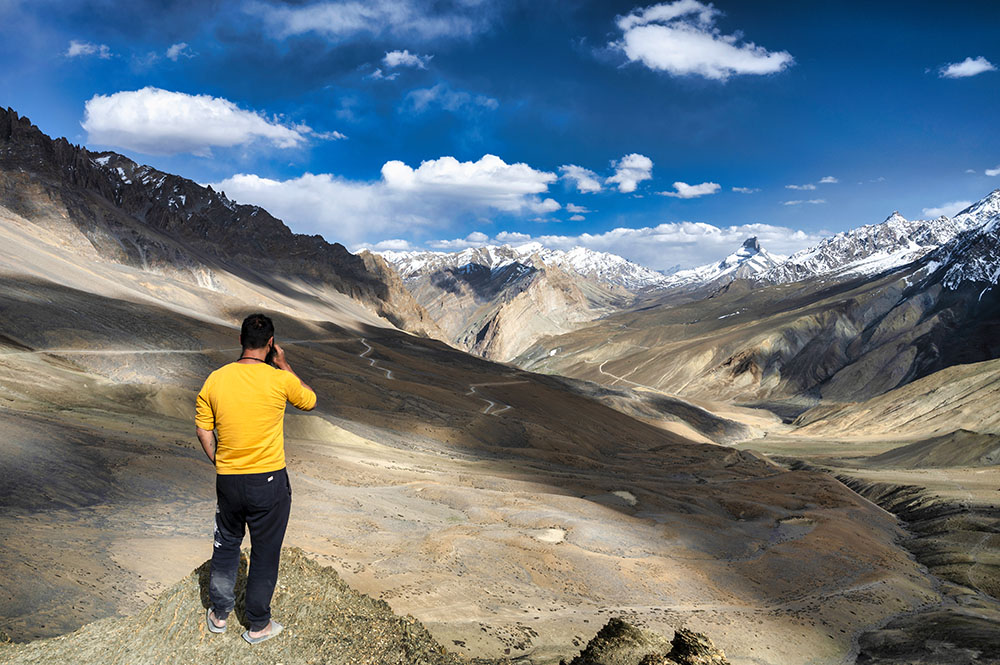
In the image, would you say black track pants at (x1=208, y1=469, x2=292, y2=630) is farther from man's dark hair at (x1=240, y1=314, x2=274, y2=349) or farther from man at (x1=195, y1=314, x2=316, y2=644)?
man's dark hair at (x1=240, y1=314, x2=274, y2=349)

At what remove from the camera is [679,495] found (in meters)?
35.2

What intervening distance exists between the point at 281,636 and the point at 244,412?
2278 millimetres

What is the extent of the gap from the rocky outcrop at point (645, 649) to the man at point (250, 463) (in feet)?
14.6

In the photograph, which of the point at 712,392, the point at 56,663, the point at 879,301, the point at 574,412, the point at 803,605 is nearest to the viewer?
the point at 56,663

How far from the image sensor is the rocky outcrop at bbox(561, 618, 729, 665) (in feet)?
24.9

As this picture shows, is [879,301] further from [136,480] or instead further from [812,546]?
[136,480]

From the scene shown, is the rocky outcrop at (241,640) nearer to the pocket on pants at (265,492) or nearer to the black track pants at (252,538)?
the black track pants at (252,538)

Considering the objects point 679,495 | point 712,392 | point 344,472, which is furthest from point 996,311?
point 344,472

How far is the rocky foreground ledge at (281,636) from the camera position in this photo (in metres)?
5.92

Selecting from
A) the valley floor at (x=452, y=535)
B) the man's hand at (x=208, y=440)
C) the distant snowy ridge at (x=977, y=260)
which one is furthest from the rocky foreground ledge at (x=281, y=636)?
the distant snowy ridge at (x=977, y=260)

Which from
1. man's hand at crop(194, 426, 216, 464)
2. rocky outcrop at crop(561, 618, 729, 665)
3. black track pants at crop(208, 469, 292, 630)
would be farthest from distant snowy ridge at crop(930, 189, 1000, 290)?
man's hand at crop(194, 426, 216, 464)

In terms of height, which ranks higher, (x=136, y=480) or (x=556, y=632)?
(x=136, y=480)

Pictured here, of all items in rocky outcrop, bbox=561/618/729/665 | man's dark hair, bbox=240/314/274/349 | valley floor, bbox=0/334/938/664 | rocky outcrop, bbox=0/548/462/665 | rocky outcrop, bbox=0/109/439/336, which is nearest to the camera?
rocky outcrop, bbox=0/548/462/665

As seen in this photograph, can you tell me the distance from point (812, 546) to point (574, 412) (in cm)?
3837
